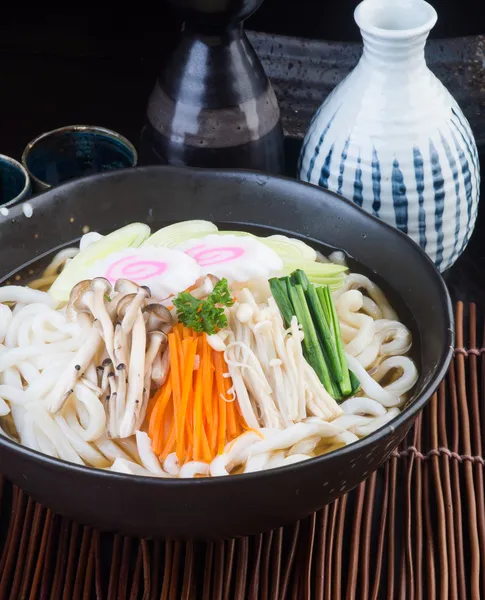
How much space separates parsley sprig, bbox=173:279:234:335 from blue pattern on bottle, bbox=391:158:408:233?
2.25 feet

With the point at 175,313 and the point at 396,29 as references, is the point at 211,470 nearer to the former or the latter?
the point at 175,313

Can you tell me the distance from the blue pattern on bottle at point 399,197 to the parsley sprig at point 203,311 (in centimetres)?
69

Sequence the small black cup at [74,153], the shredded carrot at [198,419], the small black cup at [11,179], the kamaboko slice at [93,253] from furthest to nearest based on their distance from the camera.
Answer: the small black cup at [74,153] → the small black cup at [11,179] → the kamaboko slice at [93,253] → the shredded carrot at [198,419]

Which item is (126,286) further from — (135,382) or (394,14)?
(394,14)

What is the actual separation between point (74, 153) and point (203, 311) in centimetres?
112

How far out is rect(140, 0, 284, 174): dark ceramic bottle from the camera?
90.0 inches

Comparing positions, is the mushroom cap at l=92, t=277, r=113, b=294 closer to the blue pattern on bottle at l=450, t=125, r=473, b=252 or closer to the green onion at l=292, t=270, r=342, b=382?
the green onion at l=292, t=270, r=342, b=382

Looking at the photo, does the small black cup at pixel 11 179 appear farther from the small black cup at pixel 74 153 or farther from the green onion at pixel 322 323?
the green onion at pixel 322 323

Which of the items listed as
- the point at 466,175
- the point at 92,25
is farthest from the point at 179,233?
the point at 92,25

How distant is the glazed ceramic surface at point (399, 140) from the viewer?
218 cm

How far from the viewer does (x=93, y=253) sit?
6.76 ft

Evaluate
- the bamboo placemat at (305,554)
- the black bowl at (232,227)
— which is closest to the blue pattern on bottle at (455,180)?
the black bowl at (232,227)

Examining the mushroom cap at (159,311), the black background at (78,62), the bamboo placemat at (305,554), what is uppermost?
the mushroom cap at (159,311)

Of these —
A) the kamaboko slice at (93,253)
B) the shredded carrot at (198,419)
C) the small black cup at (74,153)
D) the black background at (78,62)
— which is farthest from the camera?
the black background at (78,62)
